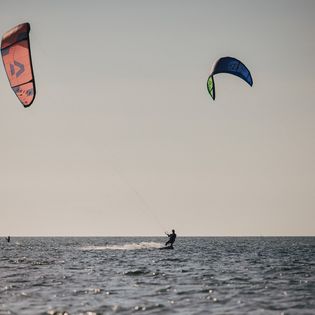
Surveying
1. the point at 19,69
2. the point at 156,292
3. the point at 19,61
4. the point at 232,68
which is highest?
the point at 232,68

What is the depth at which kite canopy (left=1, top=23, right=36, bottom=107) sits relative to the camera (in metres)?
19.3

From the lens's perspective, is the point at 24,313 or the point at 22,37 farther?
the point at 22,37

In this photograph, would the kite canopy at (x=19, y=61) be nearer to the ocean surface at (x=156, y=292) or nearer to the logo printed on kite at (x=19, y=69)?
the logo printed on kite at (x=19, y=69)

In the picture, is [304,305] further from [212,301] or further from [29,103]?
[29,103]

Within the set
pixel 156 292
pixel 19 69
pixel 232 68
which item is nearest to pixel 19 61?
pixel 19 69

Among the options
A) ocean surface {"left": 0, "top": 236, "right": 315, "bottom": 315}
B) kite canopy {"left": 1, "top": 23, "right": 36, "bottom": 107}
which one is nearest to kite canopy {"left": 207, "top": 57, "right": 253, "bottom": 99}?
ocean surface {"left": 0, "top": 236, "right": 315, "bottom": 315}

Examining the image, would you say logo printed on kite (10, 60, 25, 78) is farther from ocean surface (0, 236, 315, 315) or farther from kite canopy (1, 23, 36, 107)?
ocean surface (0, 236, 315, 315)

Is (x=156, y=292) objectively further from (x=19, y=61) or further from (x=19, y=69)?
(x=19, y=61)

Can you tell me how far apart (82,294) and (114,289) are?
5.55 ft

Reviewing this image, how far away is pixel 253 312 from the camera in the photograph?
1488cm

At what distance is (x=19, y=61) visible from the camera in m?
19.7

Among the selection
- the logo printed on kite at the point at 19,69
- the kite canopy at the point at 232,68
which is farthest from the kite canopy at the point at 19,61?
the kite canopy at the point at 232,68

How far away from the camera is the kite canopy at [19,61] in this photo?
19.3m

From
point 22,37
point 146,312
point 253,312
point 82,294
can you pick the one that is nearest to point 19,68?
point 22,37
